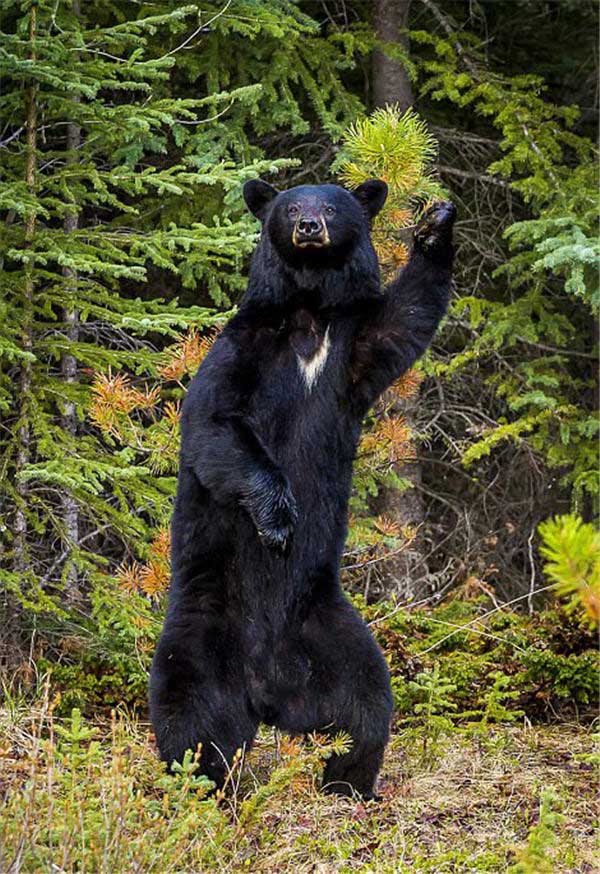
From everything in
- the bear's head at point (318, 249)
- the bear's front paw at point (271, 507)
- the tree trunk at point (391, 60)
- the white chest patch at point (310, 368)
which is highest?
the tree trunk at point (391, 60)

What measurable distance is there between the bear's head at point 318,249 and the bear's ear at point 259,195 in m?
0.12

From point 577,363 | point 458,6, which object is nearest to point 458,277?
point 577,363

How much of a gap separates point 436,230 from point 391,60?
4.59m

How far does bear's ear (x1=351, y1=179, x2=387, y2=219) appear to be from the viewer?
5.13m

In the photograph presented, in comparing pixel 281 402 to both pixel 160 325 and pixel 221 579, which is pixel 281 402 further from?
pixel 160 325

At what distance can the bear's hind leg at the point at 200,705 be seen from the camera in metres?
4.55

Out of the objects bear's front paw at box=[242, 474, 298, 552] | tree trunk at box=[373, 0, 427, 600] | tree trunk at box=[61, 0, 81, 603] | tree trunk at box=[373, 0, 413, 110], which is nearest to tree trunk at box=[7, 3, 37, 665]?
tree trunk at box=[61, 0, 81, 603]

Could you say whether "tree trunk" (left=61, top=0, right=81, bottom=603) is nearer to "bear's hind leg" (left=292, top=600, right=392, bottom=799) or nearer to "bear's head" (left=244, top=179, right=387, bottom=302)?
"bear's head" (left=244, top=179, right=387, bottom=302)

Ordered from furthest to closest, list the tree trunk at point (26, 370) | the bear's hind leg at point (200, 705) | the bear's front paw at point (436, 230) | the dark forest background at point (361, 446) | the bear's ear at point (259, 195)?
the tree trunk at point (26, 370) → the bear's ear at point (259, 195) → the bear's front paw at point (436, 230) → the bear's hind leg at point (200, 705) → the dark forest background at point (361, 446)

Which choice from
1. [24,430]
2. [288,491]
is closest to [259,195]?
[288,491]

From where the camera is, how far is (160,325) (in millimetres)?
6547

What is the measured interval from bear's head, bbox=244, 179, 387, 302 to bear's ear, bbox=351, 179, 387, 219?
50 mm

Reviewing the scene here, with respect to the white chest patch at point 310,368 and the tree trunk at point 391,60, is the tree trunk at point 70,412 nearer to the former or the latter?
the white chest patch at point 310,368

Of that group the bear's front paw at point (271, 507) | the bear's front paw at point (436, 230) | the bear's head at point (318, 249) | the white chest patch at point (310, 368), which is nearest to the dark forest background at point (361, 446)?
the bear's front paw at point (436, 230)
